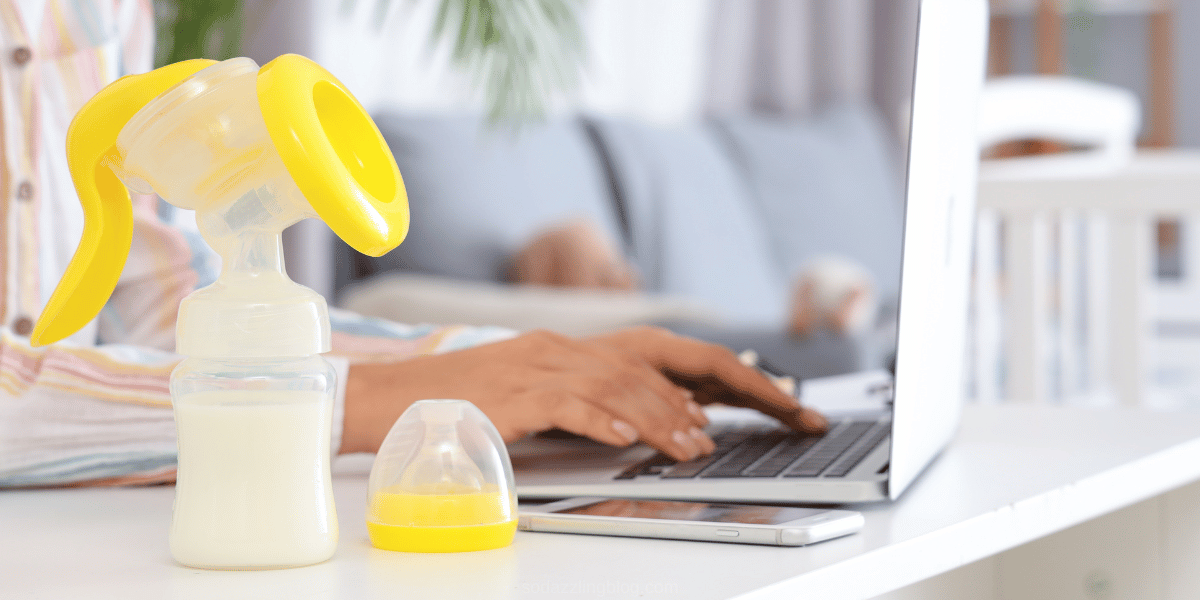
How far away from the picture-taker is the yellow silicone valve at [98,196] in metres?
0.40

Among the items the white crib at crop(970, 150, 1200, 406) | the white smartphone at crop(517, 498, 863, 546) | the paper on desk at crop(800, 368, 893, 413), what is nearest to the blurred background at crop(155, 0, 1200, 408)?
the white crib at crop(970, 150, 1200, 406)

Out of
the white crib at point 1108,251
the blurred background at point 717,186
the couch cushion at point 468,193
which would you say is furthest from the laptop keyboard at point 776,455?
the couch cushion at point 468,193

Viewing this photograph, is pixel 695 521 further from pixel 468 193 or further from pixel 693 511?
pixel 468 193

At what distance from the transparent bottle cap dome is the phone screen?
5 centimetres

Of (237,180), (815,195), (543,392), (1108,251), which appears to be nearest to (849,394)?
(543,392)

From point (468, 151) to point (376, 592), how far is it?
73.6 inches

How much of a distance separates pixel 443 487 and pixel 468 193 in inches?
69.3

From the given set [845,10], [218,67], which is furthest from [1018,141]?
[218,67]

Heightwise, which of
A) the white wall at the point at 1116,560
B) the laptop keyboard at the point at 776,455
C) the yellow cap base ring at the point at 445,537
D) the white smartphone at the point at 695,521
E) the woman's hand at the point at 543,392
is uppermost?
the woman's hand at the point at 543,392

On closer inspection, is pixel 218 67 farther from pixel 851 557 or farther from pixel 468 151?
pixel 468 151

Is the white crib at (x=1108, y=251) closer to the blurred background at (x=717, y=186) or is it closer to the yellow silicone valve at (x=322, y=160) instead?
the blurred background at (x=717, y=186)

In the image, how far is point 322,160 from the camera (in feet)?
1.15

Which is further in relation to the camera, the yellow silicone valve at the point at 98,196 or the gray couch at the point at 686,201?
the gray couch at the point at 686,201

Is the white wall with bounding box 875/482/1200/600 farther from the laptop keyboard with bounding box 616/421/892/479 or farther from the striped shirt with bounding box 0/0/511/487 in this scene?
the striped shirt with bounding box 0/0/511/487
